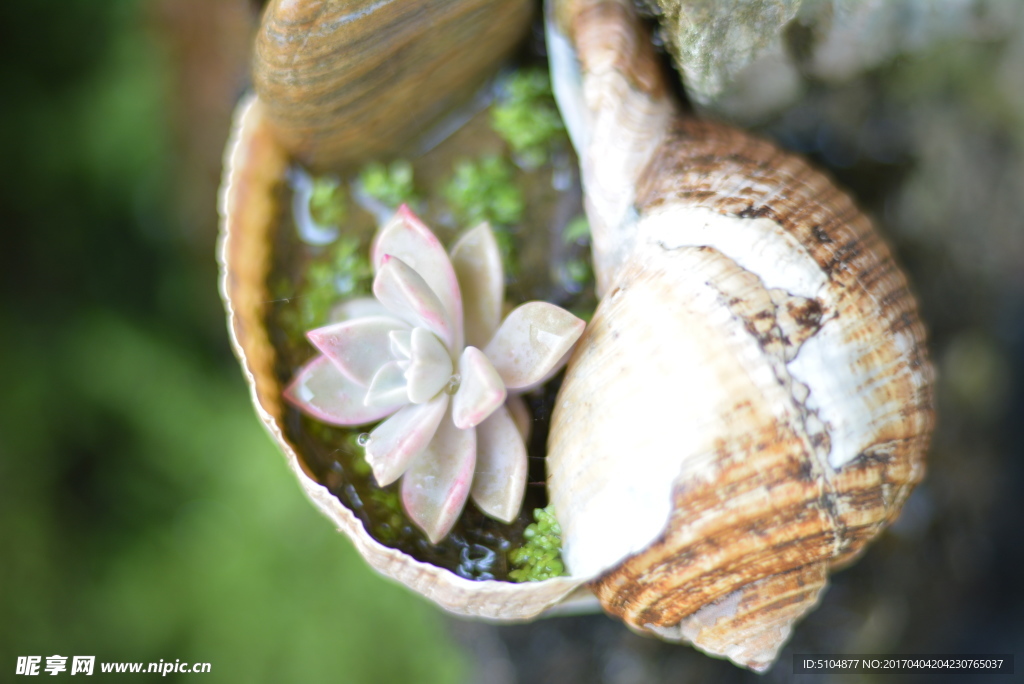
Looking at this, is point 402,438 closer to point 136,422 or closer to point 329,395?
point 329,395

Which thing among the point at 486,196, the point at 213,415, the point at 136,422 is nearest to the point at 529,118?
the point at 486,196

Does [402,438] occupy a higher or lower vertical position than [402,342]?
lower

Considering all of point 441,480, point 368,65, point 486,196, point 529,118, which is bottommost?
point 441,480

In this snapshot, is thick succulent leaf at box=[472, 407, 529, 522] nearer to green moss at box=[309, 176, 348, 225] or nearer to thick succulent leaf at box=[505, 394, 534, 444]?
thick succulent leaf at box=[505, 394, 534, 444]

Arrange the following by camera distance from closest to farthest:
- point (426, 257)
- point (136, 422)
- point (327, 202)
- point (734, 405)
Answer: point (734, 405), point (426, 257), point (327, 202), point (136, 422)

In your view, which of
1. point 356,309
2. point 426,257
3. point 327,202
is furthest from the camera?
point 327,202

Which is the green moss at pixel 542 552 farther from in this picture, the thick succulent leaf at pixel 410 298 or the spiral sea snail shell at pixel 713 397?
the thick succulent leaf at pixel 410 298
